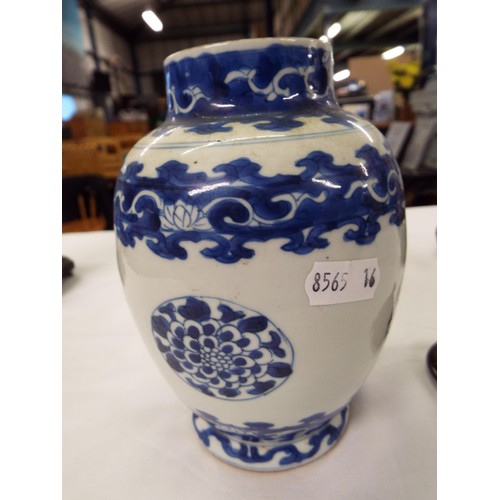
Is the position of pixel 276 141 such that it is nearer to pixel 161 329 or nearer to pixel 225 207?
pixel 225 207

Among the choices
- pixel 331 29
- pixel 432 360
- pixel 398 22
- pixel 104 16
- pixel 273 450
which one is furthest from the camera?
pixel 104 16

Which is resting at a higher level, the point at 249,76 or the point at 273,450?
the point at 249,76

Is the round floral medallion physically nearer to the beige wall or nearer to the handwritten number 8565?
the handwritten number 8565

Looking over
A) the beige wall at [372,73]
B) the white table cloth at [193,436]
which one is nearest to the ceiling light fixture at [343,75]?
the beige wall at [372,73]

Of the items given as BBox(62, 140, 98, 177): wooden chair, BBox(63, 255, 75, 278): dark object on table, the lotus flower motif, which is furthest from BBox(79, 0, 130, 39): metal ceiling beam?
the lotus flower motif

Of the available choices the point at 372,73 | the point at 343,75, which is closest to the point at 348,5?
the point at 343,75

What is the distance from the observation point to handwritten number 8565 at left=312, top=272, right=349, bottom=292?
0.46 metres

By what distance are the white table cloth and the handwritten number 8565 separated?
30 cm

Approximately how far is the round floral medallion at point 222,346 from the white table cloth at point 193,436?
6.6 inches

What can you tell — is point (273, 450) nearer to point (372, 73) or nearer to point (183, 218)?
point (183, 218)

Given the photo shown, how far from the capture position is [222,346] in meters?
0.49

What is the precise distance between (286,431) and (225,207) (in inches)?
12.8

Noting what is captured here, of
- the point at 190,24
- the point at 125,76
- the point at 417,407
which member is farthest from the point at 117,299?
the point at 190,24

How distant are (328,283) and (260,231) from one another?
0.09m
